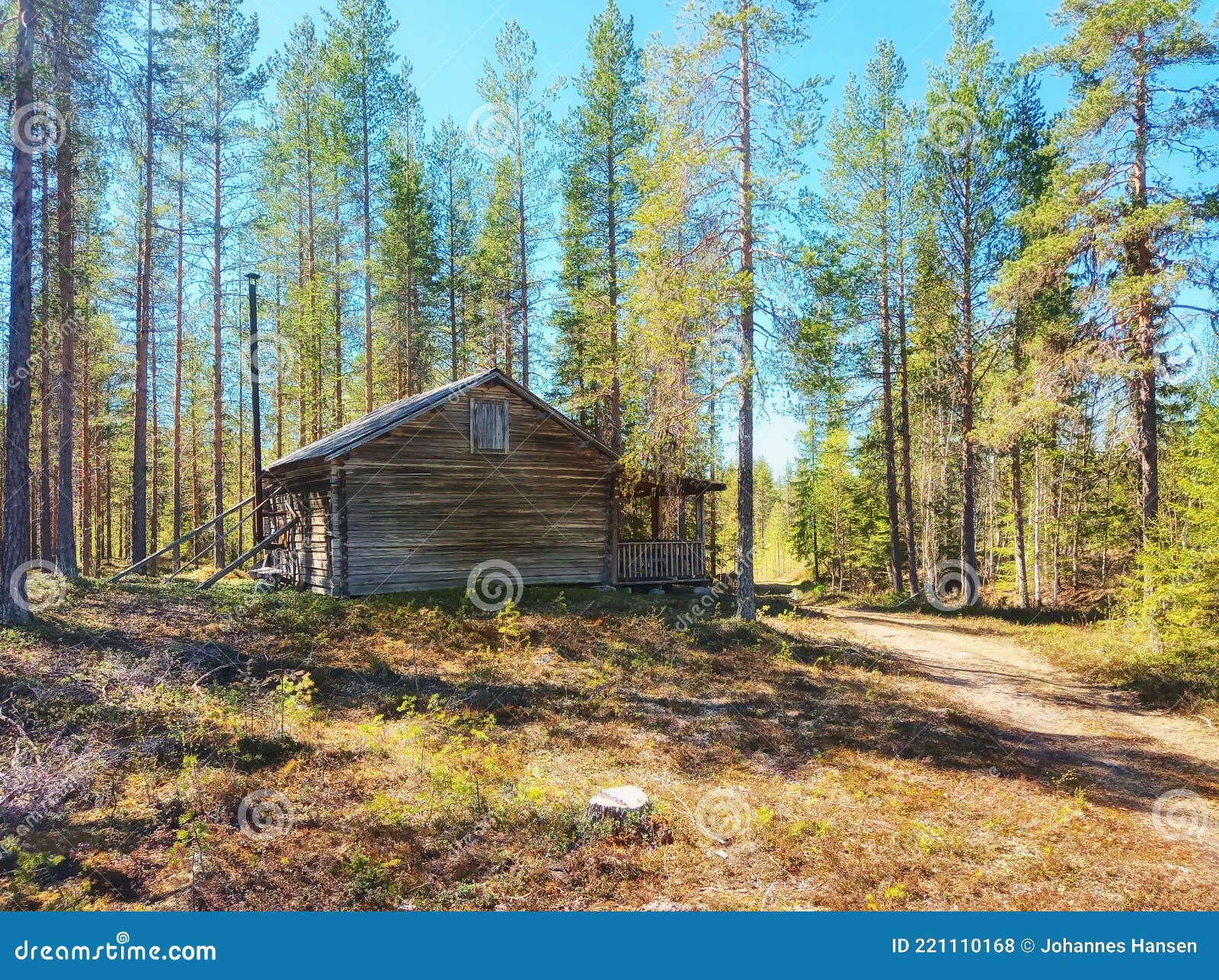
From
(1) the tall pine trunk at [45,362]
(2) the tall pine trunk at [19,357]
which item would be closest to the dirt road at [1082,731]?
(2) the tall pine trunk at [19,357]

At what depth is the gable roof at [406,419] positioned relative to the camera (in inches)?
634

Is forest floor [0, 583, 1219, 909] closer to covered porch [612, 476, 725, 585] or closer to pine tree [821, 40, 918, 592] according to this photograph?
covered porch [612, 476, 725, 585]

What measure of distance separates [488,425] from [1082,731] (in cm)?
1456

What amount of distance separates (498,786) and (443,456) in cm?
1175

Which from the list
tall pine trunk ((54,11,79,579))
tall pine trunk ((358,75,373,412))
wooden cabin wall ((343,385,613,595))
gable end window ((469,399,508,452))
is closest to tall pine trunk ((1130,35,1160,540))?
wooden cabin wall ((343,385,613,595))

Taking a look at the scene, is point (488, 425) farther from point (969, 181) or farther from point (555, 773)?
point (969, 181)

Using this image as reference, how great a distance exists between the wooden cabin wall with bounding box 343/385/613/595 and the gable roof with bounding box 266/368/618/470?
0.29 meters

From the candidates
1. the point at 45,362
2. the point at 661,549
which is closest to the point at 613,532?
the point at 661,549

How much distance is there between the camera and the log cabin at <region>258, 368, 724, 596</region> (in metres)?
16.4

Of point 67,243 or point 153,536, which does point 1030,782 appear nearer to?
point 67,243

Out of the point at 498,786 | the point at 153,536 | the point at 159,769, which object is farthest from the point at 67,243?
the point at 153,536

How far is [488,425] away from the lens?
17.9 m

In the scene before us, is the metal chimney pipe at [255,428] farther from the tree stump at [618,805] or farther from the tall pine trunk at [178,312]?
the tree stump at [618,805]

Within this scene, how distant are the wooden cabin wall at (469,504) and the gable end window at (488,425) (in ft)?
0.54
